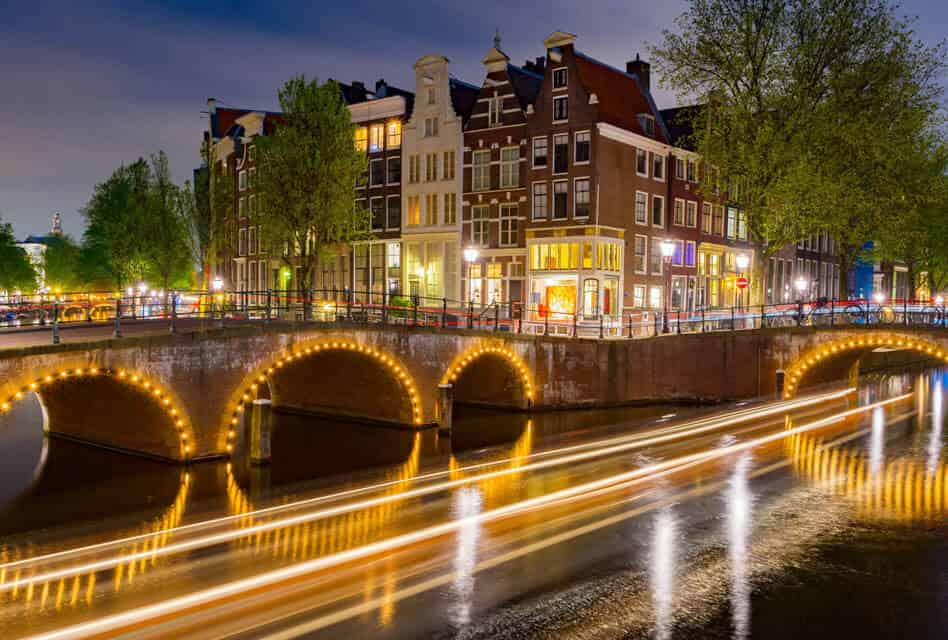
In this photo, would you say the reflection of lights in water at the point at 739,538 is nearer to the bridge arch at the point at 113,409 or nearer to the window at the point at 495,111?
the bridge arch at the point at 113,409

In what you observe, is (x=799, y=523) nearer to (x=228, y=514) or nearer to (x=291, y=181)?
(x=228, y=514)

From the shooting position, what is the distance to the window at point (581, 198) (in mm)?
43531

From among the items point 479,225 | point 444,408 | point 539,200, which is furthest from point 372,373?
point 479,225

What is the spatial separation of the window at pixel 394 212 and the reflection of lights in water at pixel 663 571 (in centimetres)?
3775

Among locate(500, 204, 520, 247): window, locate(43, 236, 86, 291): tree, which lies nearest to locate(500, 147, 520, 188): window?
locate(500, 204, 520, 247): window

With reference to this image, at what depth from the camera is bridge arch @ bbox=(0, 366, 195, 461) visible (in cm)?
2058

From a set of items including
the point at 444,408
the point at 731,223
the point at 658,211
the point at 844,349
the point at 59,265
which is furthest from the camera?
the point at 59,265

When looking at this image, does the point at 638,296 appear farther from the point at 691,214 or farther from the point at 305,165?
the point at 305,165

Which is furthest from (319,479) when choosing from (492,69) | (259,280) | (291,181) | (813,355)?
(259,280)

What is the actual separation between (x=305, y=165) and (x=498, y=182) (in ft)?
43.2

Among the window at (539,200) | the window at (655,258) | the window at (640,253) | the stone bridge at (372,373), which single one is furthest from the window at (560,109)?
the stone bridge at (372,373)

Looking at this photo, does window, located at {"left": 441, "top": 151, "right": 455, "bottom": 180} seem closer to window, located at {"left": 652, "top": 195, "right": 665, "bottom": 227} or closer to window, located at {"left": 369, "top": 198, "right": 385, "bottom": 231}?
window, located at {"left": 369, "top": 198, "right": 385, "bottom": 231}

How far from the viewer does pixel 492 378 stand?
116 feet

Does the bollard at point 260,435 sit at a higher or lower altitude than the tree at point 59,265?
lower
